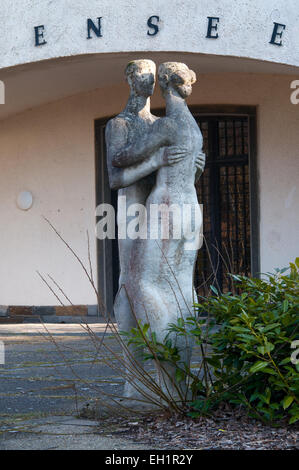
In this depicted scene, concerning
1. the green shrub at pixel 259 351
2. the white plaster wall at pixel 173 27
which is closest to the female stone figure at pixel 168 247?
the green shrub at pixel 259 351

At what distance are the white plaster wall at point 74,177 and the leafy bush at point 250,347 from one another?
6226mm

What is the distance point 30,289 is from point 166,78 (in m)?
7.24

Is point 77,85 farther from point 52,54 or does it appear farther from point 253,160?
point 253,160

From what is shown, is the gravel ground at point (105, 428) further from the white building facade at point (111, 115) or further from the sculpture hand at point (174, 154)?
the white building facade at point (111, 115)

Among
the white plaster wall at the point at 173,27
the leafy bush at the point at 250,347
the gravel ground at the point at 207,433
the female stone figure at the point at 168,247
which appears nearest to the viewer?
the gravel ground at the point at 207,433

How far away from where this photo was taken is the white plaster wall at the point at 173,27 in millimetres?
9047

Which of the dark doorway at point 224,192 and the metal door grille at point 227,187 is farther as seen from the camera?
the metal door grille at point 227,187

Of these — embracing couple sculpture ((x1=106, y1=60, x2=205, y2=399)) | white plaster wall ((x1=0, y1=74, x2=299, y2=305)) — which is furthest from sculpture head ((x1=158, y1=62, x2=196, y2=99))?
white plaster wall ((x1=0, y1=74, x2=299, y2=305))

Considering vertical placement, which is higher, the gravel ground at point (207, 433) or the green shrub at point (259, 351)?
the green shrub at point (259, 351)

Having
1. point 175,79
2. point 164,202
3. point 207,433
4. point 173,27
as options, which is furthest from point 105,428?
point 173,27

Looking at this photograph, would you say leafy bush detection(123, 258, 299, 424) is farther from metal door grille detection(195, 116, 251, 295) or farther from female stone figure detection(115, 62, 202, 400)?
metal door grille detection(195, 116, 251, 295)

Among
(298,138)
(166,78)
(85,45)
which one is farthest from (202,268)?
(166,78)

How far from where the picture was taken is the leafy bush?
3.76 meters

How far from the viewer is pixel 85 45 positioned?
9.22 m
